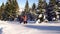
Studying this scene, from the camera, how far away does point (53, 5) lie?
52812mm

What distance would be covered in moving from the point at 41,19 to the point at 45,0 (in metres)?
31.0

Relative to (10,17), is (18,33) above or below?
above

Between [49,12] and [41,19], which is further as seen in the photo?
[49,12]

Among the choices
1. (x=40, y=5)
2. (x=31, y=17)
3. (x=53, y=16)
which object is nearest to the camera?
(x=53, y=16)

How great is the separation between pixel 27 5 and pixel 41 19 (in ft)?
229

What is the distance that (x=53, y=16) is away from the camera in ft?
169

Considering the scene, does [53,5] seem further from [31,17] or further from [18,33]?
[18,33]

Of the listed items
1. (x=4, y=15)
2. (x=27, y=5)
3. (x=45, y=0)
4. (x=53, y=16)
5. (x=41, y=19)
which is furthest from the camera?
(x=27, y=5)

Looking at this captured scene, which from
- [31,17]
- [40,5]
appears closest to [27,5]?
[31,17]

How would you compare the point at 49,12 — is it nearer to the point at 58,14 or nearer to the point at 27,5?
the point at 58,14

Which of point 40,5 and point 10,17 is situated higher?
point 40,5

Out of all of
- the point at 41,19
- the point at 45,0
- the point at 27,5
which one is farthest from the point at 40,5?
the point at 27,5

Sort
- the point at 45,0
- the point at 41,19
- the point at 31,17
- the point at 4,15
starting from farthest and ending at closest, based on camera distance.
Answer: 1. the point at 31,17
2. the point at 4,15
3. the point at 45,0
4. the point at 41,19

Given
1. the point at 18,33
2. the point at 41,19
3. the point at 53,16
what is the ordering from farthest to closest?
the point at 53,16 < the point at 41,19 < the point at 18,33
